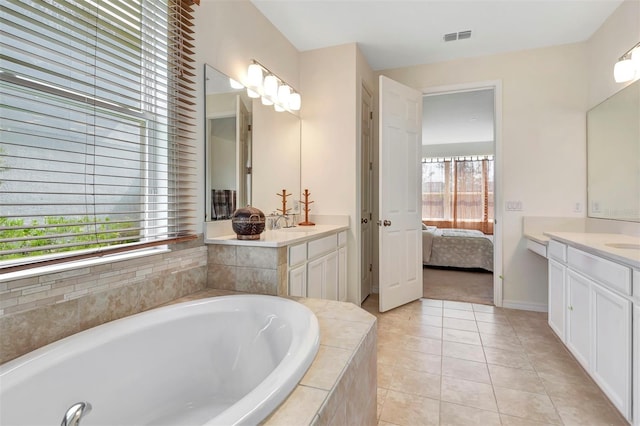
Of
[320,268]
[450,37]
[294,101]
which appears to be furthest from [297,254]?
[450,37]

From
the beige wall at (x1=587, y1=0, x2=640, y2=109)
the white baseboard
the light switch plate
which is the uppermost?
the beige wall at (x1=587, y1=0, x2=640, y2=109)

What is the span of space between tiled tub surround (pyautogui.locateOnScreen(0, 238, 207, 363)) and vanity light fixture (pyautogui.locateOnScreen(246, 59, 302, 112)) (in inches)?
52.9

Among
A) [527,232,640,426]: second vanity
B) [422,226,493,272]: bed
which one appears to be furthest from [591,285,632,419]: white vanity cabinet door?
[422,226,493,272]: bed

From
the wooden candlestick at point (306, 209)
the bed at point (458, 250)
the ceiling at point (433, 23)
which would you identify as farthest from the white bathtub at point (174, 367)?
the bed at point (458, 250)

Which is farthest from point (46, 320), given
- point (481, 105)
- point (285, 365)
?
point (481, 105)

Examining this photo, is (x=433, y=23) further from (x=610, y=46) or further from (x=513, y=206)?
(x=513, y=206)

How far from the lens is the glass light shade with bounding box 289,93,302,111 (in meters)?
2.95

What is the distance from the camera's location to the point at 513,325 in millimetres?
2785

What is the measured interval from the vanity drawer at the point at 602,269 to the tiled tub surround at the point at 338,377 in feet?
4.08

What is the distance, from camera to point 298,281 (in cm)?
205

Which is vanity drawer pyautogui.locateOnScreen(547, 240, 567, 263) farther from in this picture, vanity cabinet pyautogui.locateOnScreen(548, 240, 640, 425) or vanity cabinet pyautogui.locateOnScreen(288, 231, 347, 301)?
vanity cabinet pyautogui.locateOnScreen(288, 231, 347, 301)

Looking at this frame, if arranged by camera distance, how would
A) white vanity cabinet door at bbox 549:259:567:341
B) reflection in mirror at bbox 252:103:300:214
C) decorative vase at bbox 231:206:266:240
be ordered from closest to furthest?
1. decorative vase at bbox 231:206:266:240
2. white vanity cabinet door at bbox 549:259:567:341
3. reflection in mirror at bbox 252:103:300:214

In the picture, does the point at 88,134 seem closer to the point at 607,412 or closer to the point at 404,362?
the point at 404,362

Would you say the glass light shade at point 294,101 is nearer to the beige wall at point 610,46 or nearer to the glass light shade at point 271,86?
the glass light shade at point 271,86
